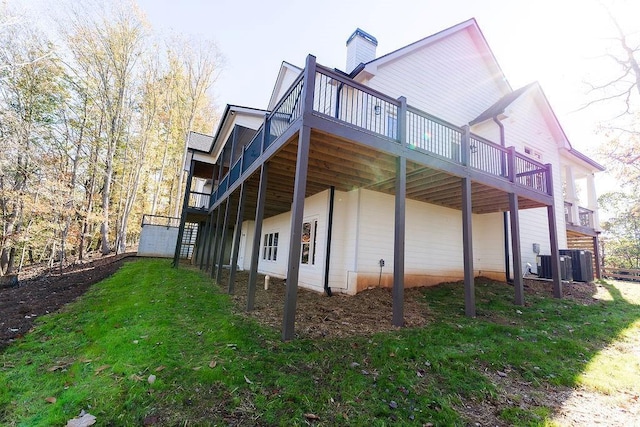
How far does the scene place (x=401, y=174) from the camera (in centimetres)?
547

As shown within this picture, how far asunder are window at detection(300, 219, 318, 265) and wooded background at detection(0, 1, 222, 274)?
1045cm

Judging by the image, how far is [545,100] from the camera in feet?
41.7

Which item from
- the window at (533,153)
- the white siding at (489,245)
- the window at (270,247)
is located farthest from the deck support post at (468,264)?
the window at (533,153)

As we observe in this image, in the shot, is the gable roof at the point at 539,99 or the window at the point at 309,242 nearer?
the window at the point at 309,242

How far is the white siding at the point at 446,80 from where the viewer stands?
9289 millimetres

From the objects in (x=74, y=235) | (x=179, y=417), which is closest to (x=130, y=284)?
(x=179, y=417)

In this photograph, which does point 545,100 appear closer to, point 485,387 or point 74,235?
point 485,387

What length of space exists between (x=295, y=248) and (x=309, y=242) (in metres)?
5.33

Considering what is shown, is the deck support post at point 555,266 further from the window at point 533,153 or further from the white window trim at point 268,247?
the white window trim at point 268,247

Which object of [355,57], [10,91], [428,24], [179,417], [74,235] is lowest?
[179,417]

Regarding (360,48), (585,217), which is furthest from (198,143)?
(585,217)

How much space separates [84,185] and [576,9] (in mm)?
25775

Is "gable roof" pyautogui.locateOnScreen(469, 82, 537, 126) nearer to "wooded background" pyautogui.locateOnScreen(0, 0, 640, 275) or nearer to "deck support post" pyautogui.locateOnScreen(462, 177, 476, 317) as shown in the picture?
"wooded background" pyautogui.locateOnScreen(0, 0, 640, 275)

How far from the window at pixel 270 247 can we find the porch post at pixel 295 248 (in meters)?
8.25
